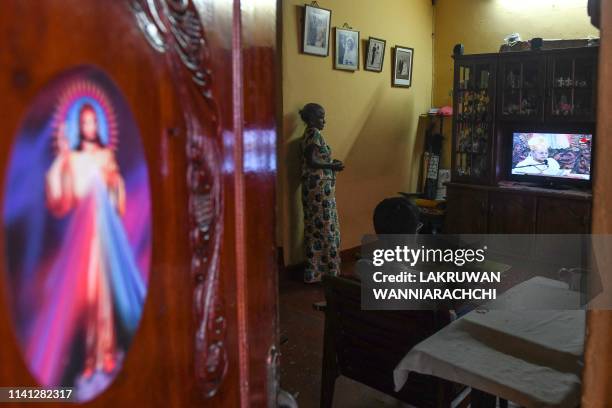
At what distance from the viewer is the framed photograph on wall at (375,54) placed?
5.20 metres

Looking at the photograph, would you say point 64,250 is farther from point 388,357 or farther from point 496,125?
point 496,125

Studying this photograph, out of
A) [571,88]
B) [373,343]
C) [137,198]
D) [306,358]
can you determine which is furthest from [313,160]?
[137,198]

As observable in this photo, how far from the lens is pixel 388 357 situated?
6.91 feet

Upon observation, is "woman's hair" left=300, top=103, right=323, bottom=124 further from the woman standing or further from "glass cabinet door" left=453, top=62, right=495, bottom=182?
"glass cabinet door" left=453, top=62, right=495, bottom=182

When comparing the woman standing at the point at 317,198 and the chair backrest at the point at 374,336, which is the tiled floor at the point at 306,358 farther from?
the chair backrest at the point at 374,336

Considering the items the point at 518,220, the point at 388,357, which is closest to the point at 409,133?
the point at 518,220

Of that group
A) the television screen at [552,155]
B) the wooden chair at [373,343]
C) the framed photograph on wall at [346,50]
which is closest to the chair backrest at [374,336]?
the wooden chair at [373,343]

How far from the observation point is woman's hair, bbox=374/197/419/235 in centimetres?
356

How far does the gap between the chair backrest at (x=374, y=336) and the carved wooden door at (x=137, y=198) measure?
4.36 ft

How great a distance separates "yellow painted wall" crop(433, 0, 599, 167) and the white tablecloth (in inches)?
158

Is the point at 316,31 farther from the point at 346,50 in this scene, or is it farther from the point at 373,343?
the point at 373,343

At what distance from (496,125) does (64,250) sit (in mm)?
4946

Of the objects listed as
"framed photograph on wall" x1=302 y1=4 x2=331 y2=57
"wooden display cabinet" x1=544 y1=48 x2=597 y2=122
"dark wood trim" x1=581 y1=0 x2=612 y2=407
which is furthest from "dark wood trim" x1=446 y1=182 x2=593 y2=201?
"dark wood trim" x1=581 y1=0 x2=612 y2=407

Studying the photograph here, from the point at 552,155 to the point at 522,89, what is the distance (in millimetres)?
651
